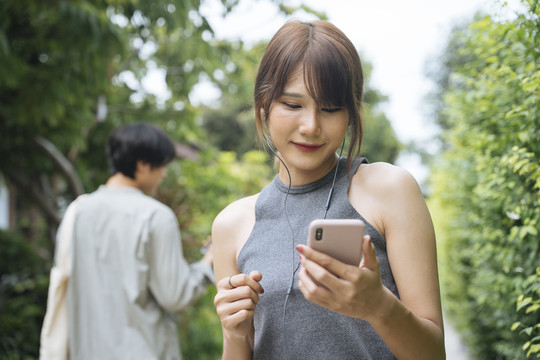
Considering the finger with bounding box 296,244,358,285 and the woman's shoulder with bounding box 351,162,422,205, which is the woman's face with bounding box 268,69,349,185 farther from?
the finger with bounding box 296,244,358,285

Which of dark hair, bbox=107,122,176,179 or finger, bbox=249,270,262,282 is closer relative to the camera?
finger, bbox=249,270,262,282

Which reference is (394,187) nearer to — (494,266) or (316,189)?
(316,189)

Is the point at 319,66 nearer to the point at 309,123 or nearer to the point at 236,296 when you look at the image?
the point at 309,123

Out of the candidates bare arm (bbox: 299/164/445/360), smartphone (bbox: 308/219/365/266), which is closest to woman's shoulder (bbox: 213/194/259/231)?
bare arm (bbox: 299/164/445/360)

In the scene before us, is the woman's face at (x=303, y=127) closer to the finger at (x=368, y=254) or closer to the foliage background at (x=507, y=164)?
the finger at (x=368, y=254)

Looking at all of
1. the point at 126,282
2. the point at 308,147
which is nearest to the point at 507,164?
the point at 308,147

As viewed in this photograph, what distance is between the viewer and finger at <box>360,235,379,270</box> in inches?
43.9

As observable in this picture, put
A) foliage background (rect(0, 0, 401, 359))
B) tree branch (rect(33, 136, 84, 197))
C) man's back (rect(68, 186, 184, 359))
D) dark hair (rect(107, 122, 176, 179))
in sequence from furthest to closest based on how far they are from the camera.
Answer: tree branch (rect(33, 136, 84, 197)), foliage background (rect(0, 0, 401, 359)), dark hair (rect(107, 122, 176, 179)), man's back (rect(68, 186, 184, 359))

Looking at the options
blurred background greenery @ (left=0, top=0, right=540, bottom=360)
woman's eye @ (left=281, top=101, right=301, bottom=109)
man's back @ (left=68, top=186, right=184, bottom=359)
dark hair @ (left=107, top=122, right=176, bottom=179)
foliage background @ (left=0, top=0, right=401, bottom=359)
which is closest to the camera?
woman's eye @ (left=281, top=101, right=301, bottom=109)

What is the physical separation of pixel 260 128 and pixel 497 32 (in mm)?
1286

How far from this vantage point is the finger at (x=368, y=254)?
3.66 feet

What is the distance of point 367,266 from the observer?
3.72ft

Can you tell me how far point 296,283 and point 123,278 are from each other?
165 centimetres

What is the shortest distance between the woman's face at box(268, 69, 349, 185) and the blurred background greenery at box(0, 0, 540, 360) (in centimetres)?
79
